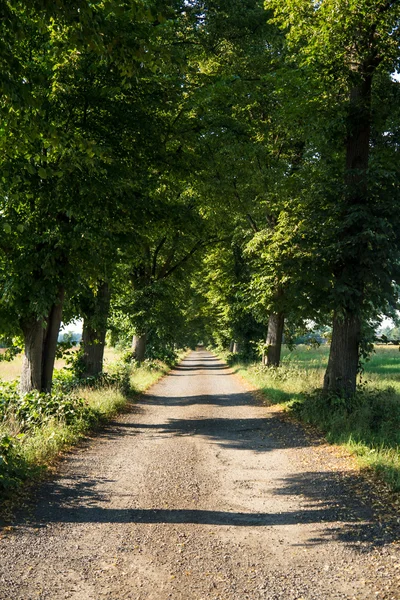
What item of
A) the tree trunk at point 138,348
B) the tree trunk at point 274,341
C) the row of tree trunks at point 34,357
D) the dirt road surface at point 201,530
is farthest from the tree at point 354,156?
the tree trunk at point 138,348

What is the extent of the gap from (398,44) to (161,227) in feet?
22.9

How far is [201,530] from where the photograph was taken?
5.41 metres

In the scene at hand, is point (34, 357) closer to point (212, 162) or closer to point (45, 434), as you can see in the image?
point (45, 434)

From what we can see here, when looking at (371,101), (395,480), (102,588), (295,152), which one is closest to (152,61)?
(102,588)

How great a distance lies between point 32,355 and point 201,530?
22.8 feet

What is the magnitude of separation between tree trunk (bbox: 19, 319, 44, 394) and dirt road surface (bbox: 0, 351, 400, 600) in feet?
7.88

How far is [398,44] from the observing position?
1094cm

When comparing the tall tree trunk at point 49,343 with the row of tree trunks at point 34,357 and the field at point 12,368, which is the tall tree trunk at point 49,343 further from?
the field at point 12,368

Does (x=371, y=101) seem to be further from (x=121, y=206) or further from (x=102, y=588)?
(x=102, y=588)

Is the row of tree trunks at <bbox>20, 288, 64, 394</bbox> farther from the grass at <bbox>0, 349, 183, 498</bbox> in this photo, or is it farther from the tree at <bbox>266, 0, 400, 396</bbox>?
the tree at <bbox>266, 0, 400, 396</bbox>

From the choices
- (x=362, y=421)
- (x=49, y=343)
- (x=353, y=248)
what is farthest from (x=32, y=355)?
(x=353, y=248)

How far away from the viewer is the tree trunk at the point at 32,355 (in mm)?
11000

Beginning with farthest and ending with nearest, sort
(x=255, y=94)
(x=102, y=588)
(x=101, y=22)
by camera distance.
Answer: (x=255, y=94) < (x=101, y=22) < (x=102, y=588)

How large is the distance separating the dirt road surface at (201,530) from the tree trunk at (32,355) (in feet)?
7.88
